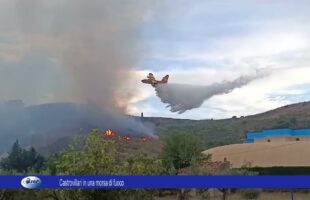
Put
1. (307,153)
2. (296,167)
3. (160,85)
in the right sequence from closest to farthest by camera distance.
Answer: (296,167) < (307,153) < (160,85)

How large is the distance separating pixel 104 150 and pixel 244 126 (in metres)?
122

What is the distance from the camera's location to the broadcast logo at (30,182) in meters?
14.8

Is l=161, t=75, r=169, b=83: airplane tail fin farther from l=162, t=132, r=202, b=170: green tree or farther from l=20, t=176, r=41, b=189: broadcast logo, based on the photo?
l=20, t=176, r=41, b=189: broadcast logo

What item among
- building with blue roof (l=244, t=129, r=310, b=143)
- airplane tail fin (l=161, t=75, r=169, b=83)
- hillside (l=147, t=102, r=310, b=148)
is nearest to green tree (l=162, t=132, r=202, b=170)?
building with blue roof (l=244, t=129, r=310, b=143)

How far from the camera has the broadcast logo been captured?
1484 cm

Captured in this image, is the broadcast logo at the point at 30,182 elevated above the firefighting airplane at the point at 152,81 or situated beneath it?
situated beneath

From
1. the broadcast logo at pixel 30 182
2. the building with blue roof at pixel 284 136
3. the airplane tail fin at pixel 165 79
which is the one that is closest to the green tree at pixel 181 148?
the building with blue roof at pixel 284 136

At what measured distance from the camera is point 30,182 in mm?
14875

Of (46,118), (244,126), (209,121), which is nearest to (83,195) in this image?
(244,126)

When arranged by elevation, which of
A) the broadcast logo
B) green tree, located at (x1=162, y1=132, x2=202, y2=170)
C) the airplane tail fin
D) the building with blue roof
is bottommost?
the broadcast logo

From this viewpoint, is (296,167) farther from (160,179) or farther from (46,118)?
(46,118)

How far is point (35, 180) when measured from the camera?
14.9m

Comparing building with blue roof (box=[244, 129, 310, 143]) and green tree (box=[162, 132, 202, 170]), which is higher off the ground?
building with blue roof (box=[244, 129, 310, 143])

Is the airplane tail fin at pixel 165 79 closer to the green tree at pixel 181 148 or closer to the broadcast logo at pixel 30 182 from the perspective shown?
the green tree at pixel 181 148
